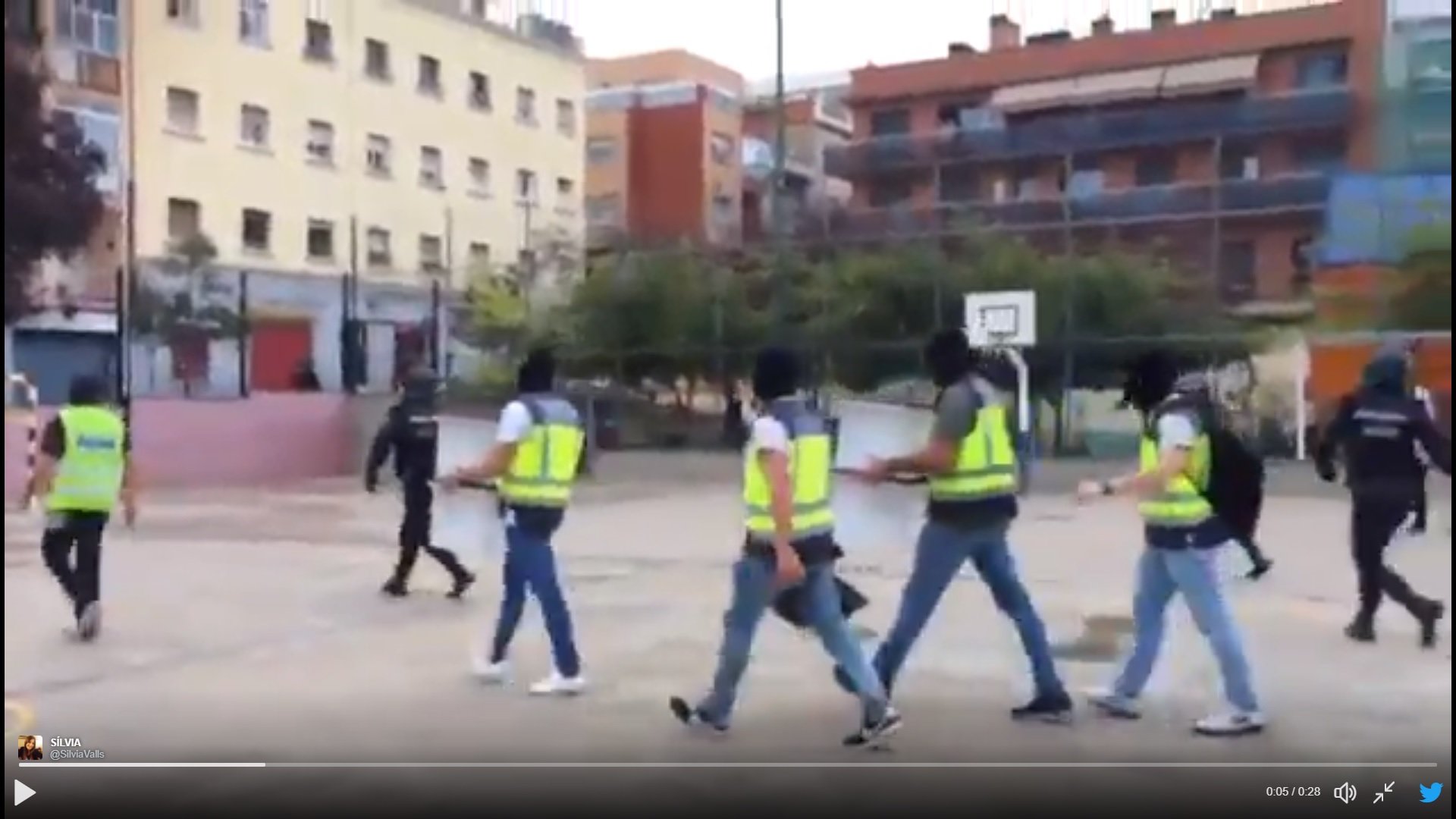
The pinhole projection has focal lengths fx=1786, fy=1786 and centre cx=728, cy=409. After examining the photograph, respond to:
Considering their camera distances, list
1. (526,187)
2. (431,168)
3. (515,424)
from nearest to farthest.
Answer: (515,424) < (431,168) < (526,187)

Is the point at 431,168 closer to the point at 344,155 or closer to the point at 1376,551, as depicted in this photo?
the point at 344,155

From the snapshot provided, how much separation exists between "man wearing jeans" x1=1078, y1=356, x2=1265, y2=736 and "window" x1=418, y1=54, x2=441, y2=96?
22.5 feet

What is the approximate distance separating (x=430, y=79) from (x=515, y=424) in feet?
19.8

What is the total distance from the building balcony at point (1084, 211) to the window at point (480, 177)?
6.14 metres

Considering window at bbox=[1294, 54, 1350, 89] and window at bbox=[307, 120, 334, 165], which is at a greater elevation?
window at bbox=[1294, 54, 1350, 89]

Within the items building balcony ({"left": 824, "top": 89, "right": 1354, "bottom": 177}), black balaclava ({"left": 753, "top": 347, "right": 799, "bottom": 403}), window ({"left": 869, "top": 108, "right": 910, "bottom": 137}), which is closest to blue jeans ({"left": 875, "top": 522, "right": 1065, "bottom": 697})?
black balaclava ({"left": 753, "top": 347, "right": 799, "bottom": 403})

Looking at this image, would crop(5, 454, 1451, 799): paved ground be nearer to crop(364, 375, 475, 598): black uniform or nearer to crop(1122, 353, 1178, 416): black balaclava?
crop(364, 375, 475, 598): black uniform

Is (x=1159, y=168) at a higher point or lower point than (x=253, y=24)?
higher

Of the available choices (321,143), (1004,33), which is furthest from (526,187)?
(1004,33)

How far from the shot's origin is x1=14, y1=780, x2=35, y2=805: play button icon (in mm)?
4262

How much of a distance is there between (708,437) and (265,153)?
4.98 metres

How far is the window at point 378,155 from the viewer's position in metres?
11.3

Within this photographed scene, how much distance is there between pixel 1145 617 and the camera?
5508 mm

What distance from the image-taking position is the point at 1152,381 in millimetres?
5449
